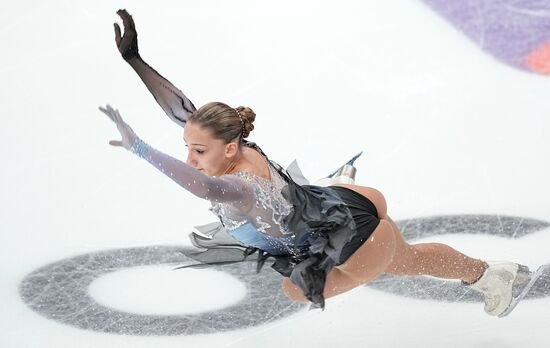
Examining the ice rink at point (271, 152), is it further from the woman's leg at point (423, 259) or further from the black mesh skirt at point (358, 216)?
the black mesh skirt at point (358, 216)

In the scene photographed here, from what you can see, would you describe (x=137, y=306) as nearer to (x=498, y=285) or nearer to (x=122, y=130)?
(x=498, y=285)

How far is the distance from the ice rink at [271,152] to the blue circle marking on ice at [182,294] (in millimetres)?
11

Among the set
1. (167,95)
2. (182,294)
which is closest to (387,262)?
(167,95)

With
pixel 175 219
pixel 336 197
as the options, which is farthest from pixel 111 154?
pixel 336 197

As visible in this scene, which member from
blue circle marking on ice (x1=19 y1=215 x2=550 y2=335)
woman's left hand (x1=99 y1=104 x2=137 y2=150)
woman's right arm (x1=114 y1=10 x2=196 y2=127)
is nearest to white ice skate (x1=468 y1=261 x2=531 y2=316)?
blue circle marking on ice (x1=19 y1=215 x2=550 y2=335)

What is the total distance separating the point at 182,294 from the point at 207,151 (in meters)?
1.25

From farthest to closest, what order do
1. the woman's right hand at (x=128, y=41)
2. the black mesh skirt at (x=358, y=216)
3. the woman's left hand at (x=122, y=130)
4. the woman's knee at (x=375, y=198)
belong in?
the woman's knee at (x=375, y=198) → the black mesh skirt at (x=358, y=216) → the woman's right hand at (x=128, y=41) → the woman's left hand at (x=122, y=130)

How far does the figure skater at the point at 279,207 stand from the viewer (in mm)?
3117

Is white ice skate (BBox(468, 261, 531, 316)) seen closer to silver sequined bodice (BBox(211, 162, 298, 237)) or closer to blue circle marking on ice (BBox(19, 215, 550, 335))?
blue circle marking on ice (BBox(19, 215, 550, 335))

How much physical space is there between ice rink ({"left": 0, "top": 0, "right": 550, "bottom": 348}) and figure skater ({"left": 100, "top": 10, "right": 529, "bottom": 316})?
395mm

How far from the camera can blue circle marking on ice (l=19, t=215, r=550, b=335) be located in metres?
3.91

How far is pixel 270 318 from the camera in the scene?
3916 millimetres

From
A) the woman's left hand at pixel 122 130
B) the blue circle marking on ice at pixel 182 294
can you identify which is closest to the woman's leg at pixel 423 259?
the blue circle marking on ice at pixel 182 294

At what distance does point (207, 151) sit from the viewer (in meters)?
3.13
